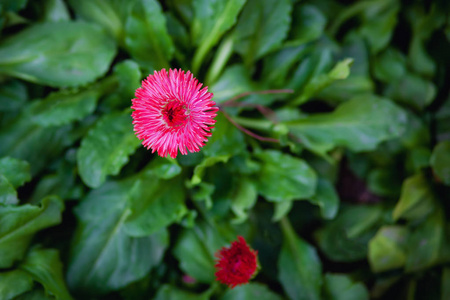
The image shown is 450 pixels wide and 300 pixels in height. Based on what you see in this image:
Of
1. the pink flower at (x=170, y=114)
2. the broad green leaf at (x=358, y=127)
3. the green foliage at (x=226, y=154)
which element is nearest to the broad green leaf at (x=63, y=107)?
the green foliage at (x=226, y=154)

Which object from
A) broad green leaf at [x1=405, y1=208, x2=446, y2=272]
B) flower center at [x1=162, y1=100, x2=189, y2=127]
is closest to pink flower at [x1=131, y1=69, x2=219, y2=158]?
flower center at [x1=162, y1=100, x2=189, y2=127]

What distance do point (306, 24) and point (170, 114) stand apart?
2.09 feet

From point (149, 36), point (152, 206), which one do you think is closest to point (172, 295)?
point (152, 206)

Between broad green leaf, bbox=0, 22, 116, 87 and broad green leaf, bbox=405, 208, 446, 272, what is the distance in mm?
971

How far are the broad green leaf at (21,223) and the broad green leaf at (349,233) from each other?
2.43 ft

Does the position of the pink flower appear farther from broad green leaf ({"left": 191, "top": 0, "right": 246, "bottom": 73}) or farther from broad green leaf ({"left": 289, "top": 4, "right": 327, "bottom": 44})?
broad green leaf ({"left": 289, "top": 4, "right": 327, "bottom": 44})

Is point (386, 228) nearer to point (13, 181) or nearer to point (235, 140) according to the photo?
point (235, 140)

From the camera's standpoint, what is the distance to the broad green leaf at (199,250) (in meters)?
0.94

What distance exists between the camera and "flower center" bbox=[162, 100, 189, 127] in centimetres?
52

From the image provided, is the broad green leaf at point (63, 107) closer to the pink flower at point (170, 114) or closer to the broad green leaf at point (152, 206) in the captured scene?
the broad green leaf at point (152, 206)

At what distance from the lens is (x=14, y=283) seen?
731 mm

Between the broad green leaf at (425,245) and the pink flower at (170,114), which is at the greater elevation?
the pink flower at (170,114)

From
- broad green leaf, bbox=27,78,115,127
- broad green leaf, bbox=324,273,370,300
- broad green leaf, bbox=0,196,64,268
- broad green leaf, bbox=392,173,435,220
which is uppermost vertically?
broad green leaf, bbox=27,78,115,127

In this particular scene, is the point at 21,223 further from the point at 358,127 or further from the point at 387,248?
the point at 387,248
